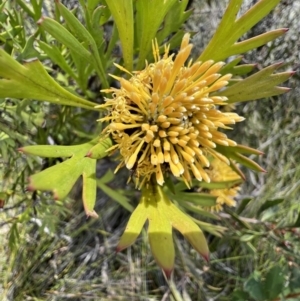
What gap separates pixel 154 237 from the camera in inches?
28.3

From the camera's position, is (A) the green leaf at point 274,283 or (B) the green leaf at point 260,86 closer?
(B) the green leaf at point 260,86

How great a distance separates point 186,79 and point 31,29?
65 cm

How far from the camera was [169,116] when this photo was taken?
741mm

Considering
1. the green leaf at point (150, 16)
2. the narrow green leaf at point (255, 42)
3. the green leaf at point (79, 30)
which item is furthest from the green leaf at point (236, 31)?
the green leaf at point (79, 30)

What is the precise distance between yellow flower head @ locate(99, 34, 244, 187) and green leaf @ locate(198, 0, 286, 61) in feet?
0.26

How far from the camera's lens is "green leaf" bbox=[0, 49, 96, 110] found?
0.62 meters

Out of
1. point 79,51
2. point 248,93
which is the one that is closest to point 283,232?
point 248,93

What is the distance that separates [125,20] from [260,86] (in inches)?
10.7

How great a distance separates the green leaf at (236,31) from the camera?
73 centimetres

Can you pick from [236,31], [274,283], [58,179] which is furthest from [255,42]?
[274,283]

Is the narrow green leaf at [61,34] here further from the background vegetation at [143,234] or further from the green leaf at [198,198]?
the green leaf at [198,198]

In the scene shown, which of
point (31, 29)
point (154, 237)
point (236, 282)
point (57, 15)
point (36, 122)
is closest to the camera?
point (154, 237)

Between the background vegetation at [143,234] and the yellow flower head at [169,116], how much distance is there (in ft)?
1.12

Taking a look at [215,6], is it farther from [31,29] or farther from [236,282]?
[236,282]
